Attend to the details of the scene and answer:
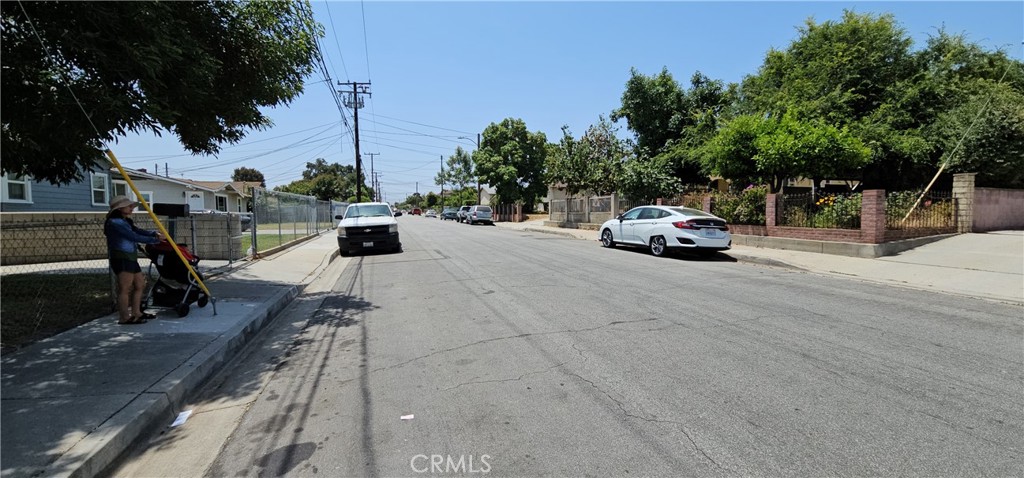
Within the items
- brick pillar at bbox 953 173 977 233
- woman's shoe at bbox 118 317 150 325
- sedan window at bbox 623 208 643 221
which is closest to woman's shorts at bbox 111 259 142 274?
woman's shoe at bbox 118 317 150 325

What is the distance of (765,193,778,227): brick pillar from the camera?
15477 mm

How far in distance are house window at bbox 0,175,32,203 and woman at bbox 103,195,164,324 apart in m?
11.1

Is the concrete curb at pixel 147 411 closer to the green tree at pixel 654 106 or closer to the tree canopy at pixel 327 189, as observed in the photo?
the green tree at pixel 654 106

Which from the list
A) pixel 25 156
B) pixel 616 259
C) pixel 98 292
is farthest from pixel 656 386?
pixel 616 259

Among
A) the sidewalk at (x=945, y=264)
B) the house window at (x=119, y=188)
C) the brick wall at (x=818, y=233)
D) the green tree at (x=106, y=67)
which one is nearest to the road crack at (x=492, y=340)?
the green tree at (x=106, y=67)

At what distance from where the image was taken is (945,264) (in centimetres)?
1133

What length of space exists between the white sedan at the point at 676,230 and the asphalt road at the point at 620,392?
5.39 metres

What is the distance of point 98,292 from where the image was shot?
7.56 m

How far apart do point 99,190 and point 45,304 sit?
1358 centimetres

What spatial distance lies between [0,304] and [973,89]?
28.1m

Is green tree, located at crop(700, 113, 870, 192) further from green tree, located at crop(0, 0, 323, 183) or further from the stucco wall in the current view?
green tree, located at crop(0, 0, 323, 183)

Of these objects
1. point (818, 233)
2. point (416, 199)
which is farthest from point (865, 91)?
point (416, 199)

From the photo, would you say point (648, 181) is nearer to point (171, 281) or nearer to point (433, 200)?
point (171, 281)

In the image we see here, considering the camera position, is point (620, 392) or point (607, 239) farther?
point (607, 239)
